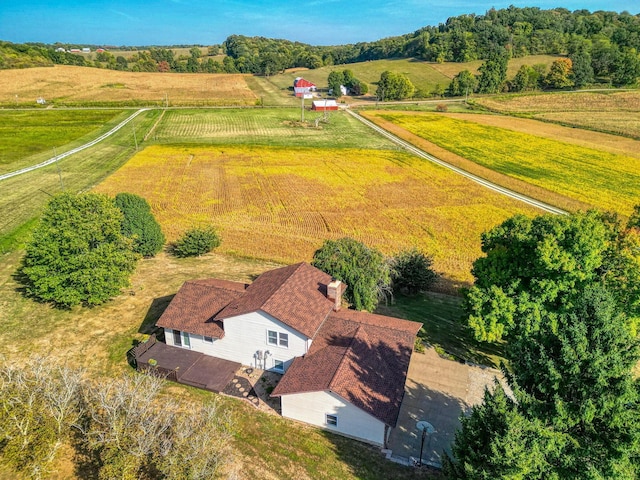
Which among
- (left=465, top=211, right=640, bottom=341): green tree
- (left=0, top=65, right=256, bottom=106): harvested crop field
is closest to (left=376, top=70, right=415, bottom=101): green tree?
(left=0, top=65, right=256, bottom=106): harvested crop field

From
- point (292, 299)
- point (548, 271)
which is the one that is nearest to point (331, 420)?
point (292, 299)

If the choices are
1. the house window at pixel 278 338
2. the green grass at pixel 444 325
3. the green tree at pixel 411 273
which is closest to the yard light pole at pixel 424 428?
the green grass at pixel 444 325

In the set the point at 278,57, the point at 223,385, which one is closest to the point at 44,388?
the point at 223,385

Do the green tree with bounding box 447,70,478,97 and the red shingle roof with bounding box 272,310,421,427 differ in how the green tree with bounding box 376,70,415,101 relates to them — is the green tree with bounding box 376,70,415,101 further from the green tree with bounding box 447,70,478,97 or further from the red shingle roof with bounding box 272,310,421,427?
the red shingle roof with bounding box 272,310,421,427

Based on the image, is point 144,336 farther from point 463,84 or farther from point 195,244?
point 463,84

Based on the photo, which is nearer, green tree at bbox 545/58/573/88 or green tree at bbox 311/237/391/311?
green tree at bbox 311/237/391/311

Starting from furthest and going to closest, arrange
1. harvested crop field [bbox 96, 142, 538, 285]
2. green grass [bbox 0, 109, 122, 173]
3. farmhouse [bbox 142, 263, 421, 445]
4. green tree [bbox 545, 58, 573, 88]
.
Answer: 1. green tree [bbox 545, 58, 573, 88]
2. green grass [bbox 0, 109, 122, 173]
3. harvested crop field [bbox 96, 142, 538, 285]
4. farmhouse [bbox 142, 263, 421, 445]

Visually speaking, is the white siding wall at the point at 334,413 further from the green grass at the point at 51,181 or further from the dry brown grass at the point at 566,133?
the dry brown grass at the point at 566,133

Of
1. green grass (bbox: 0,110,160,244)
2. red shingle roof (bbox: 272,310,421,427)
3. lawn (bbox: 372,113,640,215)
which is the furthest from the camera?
lawn (bbox: 372,113,640,215)
